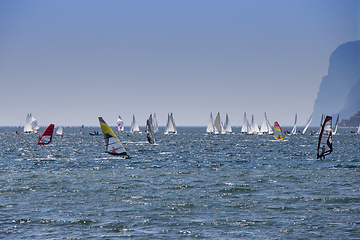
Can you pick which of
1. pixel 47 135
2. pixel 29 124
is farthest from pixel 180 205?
pixel 29 124

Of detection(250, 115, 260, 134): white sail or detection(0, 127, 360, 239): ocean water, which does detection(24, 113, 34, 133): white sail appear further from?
detection(0, 127, 360, 239): ocean water

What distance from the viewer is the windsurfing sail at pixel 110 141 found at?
44562 mm

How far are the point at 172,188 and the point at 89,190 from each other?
684 cm

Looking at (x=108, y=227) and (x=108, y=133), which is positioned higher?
(x=108, y=133)

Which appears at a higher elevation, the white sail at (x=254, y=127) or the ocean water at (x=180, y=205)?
the white sail at (x=254, y=127)

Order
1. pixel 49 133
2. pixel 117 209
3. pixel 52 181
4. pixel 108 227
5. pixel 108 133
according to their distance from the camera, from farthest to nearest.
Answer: pixel 49 133 → pixel 108 133 → pixel 52 181 → pixel 117 209 → pixel 108 227

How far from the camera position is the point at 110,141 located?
151ft

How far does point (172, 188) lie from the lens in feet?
96.5

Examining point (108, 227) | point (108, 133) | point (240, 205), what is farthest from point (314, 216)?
point (108, 133)

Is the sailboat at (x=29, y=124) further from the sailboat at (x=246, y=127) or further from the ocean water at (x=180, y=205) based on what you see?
the ocean water at (x=180, y=205)

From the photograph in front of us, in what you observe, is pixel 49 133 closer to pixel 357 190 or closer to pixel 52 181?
pixel 52 181

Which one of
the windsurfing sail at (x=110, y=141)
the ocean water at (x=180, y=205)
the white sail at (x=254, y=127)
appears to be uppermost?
the white sail at (x=254, y=127)

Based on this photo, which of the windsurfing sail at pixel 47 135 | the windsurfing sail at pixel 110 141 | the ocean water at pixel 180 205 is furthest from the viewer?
the windsurfing sail at pixel 47 135

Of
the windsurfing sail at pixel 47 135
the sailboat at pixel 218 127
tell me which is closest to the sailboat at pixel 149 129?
the windsurfing sail at pixel 47 135
